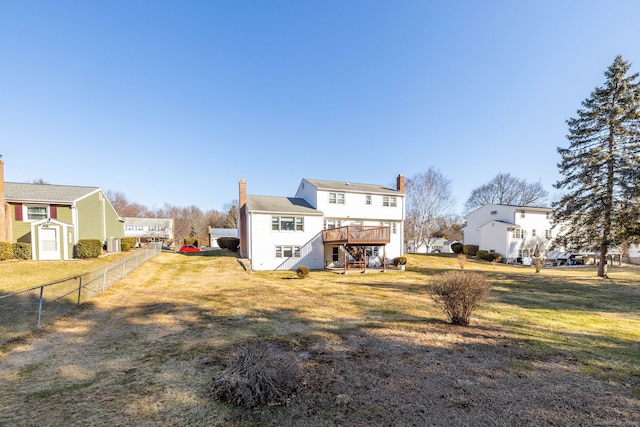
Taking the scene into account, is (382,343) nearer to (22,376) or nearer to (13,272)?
(22,376)

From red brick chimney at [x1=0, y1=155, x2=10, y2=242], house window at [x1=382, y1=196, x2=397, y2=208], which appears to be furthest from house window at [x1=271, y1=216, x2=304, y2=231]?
red brick chimney at [x1=0, y1=155, x2=10, y2=242]

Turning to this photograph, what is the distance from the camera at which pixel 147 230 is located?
57188mm

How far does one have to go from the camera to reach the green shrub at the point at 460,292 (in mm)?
8055

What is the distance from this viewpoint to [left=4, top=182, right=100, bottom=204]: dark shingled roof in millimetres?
20938

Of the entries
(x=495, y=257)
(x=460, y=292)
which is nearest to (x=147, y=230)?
(x=495, y=257)

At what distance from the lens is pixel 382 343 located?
6.75 metres

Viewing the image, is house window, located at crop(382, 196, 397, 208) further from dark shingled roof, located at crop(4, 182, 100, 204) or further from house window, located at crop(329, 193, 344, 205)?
dark shingled roof, located at crop(4, 182, 100, 204)

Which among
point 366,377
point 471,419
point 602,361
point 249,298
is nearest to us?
point 471,419

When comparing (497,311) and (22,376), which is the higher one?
(22,376)

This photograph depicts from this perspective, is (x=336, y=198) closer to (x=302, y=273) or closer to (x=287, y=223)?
(x=287, y=223)

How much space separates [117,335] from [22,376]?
2309 millimetres

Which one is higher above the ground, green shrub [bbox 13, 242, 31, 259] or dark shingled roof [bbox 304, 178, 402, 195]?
dark shingled roof [bbox 304, 178, 402, 195]

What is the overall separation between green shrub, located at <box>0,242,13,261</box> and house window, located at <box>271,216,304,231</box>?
18.1 metres

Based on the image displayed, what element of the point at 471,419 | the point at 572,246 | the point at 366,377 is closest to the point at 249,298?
the point at 366,377
